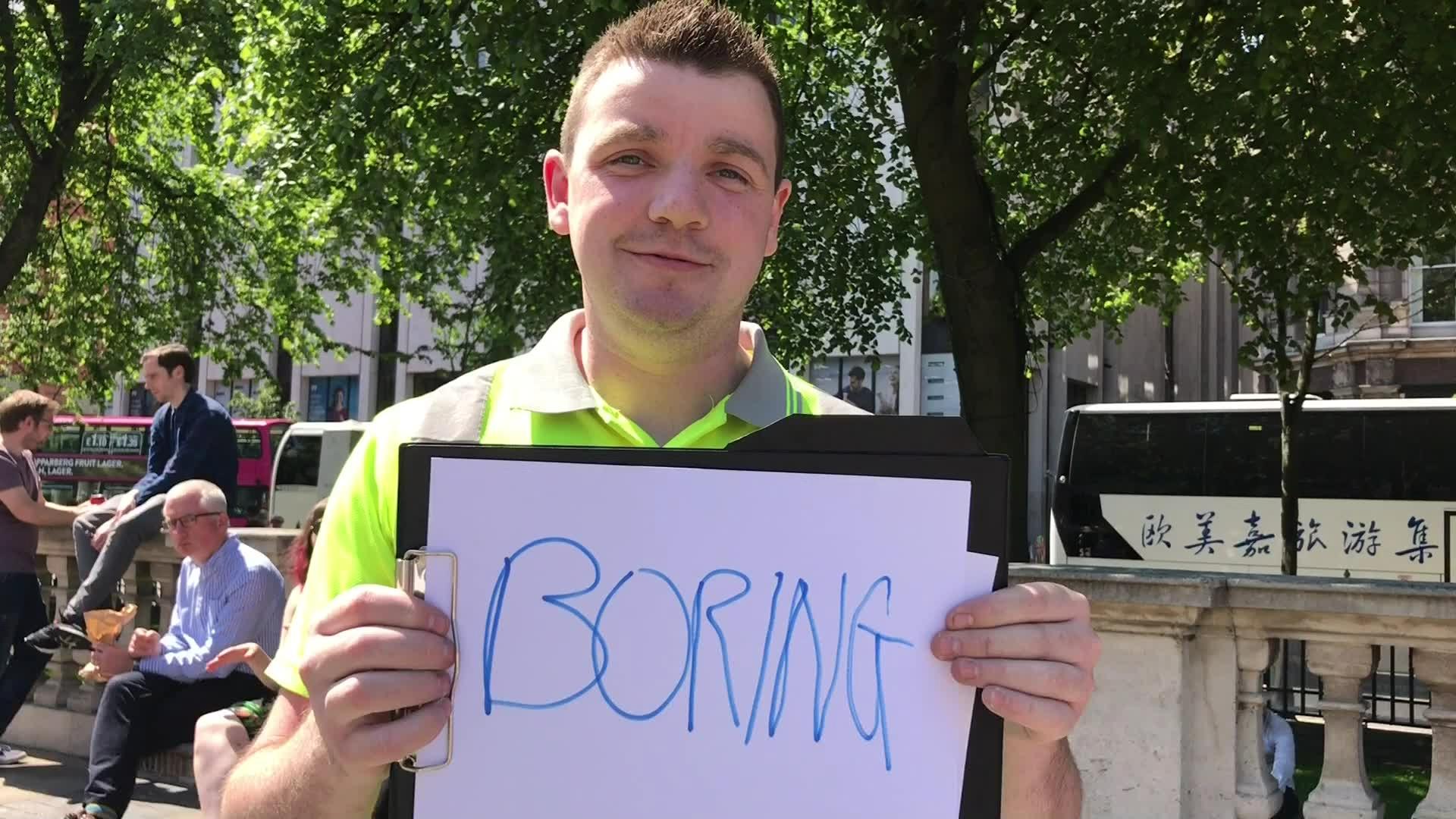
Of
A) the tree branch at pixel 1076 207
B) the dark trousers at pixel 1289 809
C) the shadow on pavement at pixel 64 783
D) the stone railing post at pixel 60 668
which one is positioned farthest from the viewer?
the tree branch at pixel 1076 207

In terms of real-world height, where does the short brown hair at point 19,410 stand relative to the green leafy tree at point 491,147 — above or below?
below

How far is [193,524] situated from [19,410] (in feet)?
6.92

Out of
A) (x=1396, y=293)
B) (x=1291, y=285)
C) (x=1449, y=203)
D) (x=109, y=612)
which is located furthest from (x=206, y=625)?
(x=1396, y=293)

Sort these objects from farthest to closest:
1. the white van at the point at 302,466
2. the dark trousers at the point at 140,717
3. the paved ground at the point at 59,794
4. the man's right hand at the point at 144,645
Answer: the white van at the point at 302,466, the paved ground at the point at 59,794, the man's right hand at the point at 144,645, the dark trousers at the point at 140,717

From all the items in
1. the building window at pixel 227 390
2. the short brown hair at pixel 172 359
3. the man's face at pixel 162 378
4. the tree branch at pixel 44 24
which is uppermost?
the tree branch at pixel 44 24

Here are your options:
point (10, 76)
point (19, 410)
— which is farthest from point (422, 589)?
point (10, 76)

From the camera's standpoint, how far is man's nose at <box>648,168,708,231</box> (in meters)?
1.57

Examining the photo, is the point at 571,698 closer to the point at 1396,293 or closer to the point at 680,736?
the point at 680,736

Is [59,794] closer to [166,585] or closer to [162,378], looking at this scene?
[166,585]

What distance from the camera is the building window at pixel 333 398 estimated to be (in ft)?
129

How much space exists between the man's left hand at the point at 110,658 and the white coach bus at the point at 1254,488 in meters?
13.3

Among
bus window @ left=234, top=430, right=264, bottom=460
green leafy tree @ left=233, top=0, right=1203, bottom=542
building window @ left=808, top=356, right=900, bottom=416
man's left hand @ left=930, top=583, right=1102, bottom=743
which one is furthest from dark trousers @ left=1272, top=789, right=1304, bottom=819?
bus window @ left=234, top=430, right=264, bottom=460

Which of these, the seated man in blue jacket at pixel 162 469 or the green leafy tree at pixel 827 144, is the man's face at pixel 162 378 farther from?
the green leafy tree at pixel 827 144

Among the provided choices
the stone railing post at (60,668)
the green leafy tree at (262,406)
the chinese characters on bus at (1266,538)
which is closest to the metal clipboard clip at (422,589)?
the stone railing post at (60,668)
